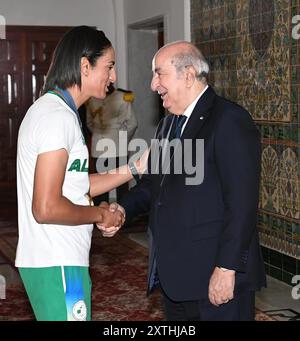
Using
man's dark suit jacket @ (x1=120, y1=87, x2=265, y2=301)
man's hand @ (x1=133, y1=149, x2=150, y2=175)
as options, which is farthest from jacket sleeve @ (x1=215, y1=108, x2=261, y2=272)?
man's hand @ (x1=133, y1=149, x2=150, y2=175)

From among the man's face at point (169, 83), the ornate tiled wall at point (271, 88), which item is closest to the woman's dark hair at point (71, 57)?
the man's face at point (169, 83)

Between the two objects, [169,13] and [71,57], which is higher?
[169,13]

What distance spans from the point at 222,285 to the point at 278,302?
2880 millimetres

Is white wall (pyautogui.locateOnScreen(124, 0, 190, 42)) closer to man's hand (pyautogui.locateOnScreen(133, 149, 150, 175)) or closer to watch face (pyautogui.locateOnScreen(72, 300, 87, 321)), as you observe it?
man's hand (pyautogui.locateOnScreen(133, 149, 150, 175))

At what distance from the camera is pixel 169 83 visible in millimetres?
2861

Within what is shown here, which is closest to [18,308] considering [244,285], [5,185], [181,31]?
[244,285]

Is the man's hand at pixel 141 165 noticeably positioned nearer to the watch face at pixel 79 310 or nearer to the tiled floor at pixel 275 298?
the watch face at pixel 79 310

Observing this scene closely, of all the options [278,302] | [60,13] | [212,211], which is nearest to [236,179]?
[212,211]

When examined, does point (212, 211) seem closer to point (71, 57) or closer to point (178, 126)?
point (178, 126)

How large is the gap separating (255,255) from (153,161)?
67 centimetres

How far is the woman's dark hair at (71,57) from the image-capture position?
2.59m

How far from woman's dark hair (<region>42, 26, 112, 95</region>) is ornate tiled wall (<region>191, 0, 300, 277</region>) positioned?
3.49 metres

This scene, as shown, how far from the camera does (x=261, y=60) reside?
6348mm

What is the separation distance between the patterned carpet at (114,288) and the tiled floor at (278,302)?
0.54ft
